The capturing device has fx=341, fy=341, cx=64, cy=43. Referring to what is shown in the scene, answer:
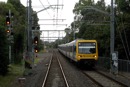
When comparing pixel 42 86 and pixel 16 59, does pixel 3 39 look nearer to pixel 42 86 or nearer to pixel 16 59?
pixel 42 86

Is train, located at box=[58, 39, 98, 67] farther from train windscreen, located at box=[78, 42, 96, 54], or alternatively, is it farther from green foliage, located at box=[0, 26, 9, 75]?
green foliage, located at box=[0, 26, 9, 75]

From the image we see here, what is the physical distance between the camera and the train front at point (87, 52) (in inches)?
1303

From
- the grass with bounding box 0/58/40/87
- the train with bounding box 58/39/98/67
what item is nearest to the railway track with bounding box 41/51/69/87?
the grass with bounding box 0/58/40/87

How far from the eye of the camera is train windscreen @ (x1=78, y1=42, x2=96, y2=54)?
33.3 meters

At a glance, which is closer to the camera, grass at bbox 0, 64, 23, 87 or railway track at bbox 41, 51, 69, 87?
grass at bbox 0, 64, 23, 87

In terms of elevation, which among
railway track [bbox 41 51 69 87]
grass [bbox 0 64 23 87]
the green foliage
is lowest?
railway track [bbox 41 51 69 87]

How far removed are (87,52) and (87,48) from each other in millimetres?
419

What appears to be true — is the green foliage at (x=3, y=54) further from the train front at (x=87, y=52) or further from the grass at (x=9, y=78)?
the train front at (x=87, y=52)

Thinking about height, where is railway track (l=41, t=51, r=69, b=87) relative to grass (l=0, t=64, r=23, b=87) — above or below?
below

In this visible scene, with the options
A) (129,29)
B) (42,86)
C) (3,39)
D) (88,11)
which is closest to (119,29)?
(129,29)

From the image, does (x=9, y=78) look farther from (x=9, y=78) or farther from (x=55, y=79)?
(x=55, y=79)

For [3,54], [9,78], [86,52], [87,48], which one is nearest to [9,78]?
[9,78]

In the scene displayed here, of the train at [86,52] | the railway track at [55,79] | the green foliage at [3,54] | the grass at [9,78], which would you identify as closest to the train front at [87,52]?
the train at [86,52]

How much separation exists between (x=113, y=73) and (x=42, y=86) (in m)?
10.6
